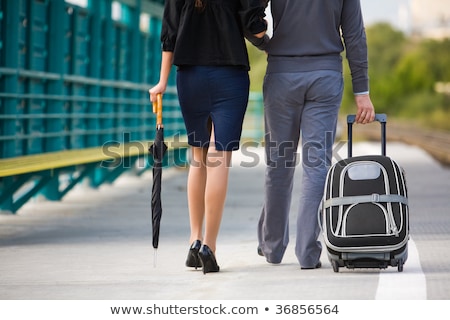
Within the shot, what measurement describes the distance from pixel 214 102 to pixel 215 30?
1.27 feet

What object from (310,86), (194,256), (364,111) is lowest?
(194,256)

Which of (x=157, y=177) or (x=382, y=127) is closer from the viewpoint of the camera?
(x=382, y=127)

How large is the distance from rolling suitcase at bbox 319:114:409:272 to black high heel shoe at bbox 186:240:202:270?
2.38 feet

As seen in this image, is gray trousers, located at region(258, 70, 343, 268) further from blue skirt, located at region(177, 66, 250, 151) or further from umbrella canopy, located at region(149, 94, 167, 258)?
umbrella canopy, located at region(149, 94, 167, 258)

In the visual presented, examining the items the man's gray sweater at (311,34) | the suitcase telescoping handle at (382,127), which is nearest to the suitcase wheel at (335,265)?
the suitcase telescoping handle at (382,127)

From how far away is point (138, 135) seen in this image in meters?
17.9

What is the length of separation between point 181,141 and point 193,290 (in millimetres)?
13006

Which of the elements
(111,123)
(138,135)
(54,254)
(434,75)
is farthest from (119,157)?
(434,75)

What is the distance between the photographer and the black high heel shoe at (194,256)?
725 centimetres

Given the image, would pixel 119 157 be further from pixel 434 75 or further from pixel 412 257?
pixel 434 75

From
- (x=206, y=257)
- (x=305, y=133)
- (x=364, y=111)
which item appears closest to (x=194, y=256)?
(x=206, y=257)

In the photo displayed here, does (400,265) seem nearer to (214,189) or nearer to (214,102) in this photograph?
(214,189)

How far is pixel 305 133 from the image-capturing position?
7367 mm

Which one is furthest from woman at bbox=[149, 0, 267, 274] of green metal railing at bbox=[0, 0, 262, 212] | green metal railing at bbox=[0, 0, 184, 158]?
green metal railing at bbox=[0, 0, 184, 158]
